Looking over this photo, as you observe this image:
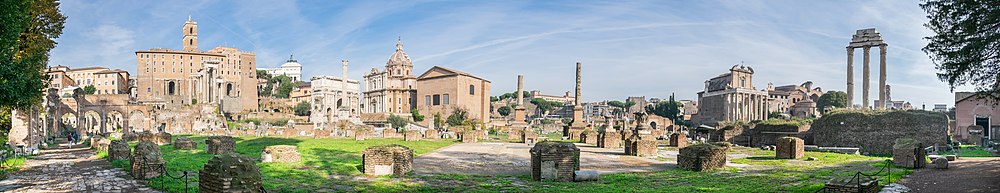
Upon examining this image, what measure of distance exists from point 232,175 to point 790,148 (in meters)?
16.2

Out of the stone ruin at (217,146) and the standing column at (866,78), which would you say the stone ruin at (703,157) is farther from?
the standing column at (866,78)

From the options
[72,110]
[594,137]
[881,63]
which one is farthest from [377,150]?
[72,110]

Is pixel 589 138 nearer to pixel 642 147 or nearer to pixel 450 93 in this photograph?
pixel 642 147

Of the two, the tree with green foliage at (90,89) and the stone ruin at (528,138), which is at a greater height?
the tree with green foliage at (90,89)

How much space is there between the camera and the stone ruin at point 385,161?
12461 mm

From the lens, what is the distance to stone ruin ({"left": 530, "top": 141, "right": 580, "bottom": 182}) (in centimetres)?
1170

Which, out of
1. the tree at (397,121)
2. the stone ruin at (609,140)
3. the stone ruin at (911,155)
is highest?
the stone ruin at (911,155)

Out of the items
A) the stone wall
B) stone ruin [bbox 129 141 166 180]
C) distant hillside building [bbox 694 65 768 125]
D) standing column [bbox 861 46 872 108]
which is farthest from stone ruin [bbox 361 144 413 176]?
distant hillside building [bbox 694 65 768 125]

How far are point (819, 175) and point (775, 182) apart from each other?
5.04ft

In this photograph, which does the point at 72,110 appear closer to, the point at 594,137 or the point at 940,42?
the point at 594,137

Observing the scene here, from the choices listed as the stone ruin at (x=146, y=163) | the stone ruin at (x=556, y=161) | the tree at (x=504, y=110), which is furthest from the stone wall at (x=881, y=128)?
the tree at (x=504, y=110)

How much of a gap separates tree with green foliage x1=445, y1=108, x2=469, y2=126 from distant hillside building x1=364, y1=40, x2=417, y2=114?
10.7m

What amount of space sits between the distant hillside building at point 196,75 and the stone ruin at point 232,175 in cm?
8830

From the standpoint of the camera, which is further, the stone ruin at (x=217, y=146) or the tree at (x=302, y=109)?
the tree at (x=302, y=109)
